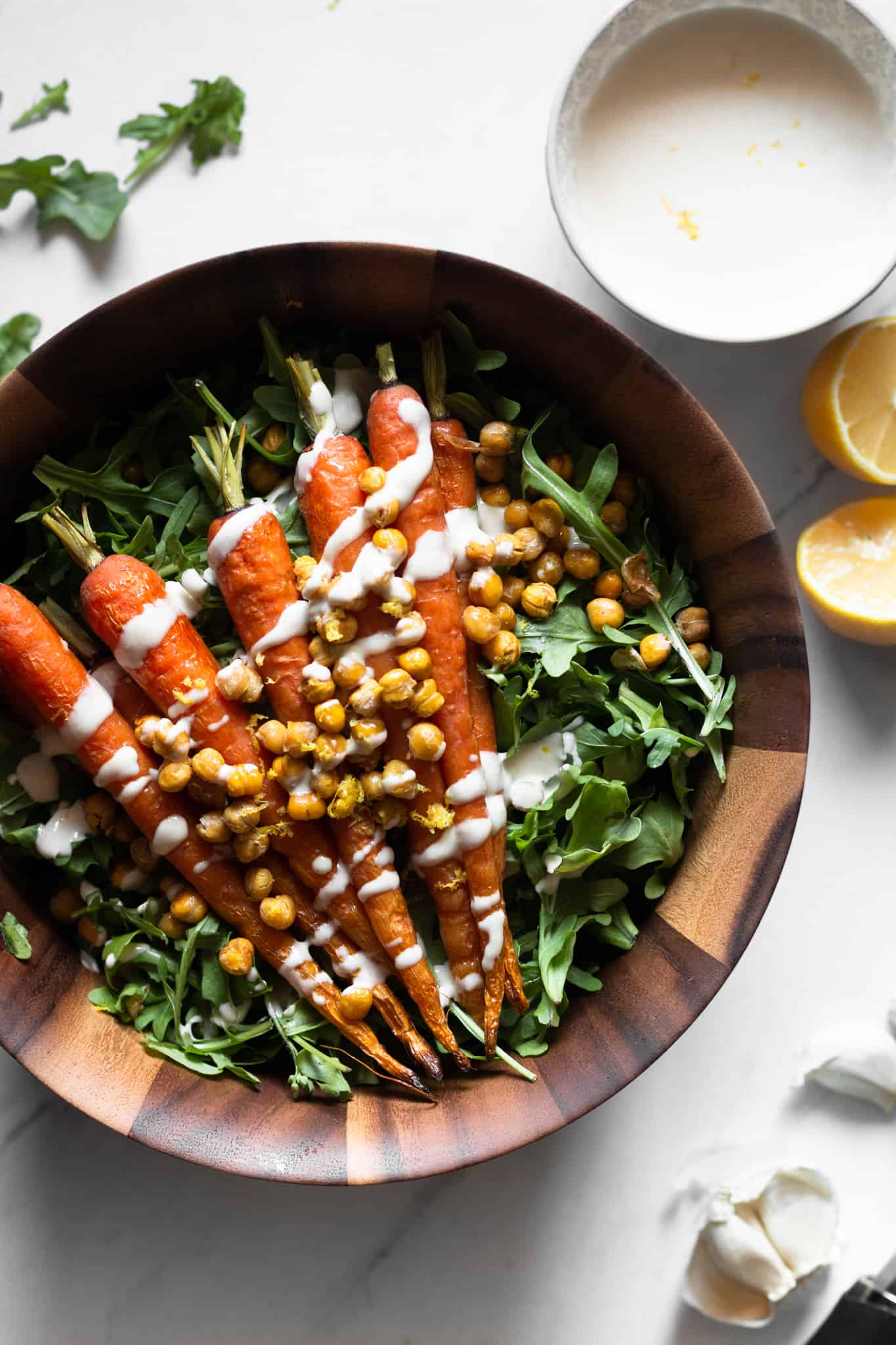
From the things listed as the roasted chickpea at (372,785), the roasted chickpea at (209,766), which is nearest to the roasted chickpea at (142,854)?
A: the roasted chickpea at (209,766)

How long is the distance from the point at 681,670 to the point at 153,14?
2.00 meters

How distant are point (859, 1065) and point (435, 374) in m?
1.91

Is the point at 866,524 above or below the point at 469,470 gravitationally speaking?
below

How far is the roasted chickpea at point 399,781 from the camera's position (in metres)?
2.10

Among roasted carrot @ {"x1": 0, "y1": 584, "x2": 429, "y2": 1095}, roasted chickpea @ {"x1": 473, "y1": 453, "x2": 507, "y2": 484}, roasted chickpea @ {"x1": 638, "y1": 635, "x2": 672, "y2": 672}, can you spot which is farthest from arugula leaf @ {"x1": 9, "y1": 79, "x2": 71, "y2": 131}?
roasted chickpea @ {"x1": 638, "y1": 635, "x2": 672, "y2": 672}

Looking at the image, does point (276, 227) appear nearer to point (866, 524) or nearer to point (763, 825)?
point (866, 524)

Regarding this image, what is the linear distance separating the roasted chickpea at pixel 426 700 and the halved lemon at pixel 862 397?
113 centimetres

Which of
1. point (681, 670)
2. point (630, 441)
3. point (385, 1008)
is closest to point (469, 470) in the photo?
point (630, 441)

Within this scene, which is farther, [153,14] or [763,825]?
[153,14]

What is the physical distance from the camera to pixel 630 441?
226 cm

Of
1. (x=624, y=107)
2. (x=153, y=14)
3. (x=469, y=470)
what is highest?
(x=153, y=14)

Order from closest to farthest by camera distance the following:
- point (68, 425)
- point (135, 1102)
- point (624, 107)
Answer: point (135, 1102)
point (68, 425)
point (624, 107)

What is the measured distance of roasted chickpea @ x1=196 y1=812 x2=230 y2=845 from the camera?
2137 millimetres

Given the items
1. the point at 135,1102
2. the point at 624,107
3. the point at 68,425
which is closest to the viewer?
the point at 135,1102
